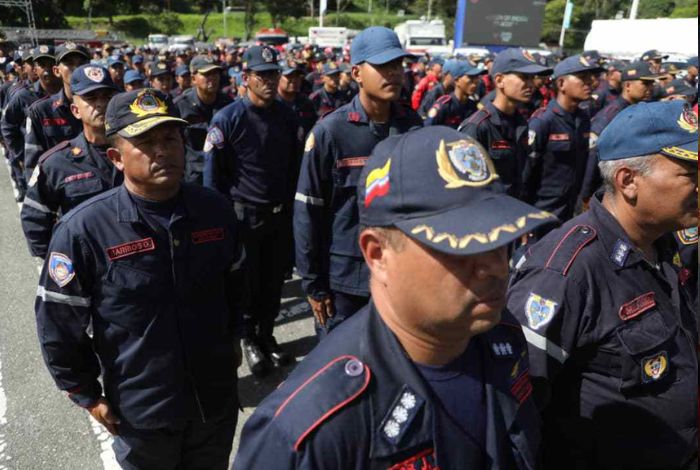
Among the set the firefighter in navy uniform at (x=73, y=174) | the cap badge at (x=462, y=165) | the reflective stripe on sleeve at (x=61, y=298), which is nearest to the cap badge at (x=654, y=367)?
the cap badge at (x=462, y=165)

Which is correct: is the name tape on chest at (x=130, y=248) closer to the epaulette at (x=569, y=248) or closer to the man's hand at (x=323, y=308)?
the man's hand at (x=323, y=308)

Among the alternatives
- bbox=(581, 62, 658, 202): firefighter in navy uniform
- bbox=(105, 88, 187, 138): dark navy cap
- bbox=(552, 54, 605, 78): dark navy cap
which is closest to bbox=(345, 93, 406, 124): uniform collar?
bbox=(105, 88, 187, 138): dark navy cap

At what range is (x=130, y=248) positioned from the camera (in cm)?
A: 225

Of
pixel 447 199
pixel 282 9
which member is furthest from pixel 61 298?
pixel 282 9

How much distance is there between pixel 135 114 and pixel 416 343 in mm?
1774

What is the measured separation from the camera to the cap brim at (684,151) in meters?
1.86

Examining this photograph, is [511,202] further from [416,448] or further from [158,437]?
[158,437]

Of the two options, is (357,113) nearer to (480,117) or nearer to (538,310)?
(480,117)

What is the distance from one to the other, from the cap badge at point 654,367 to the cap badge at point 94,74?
11.9 feet

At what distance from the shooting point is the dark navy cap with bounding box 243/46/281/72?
4.36 meters

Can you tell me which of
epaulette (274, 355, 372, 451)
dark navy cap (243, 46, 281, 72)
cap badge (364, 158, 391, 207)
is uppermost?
dark navy cap (243, 46, 281, 72)

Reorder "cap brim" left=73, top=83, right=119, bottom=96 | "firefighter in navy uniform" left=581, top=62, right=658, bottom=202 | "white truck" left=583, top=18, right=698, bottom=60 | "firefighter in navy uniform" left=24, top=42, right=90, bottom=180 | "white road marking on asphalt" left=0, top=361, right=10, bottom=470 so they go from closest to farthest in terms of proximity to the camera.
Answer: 1. "white road marking on asphalt" left=0, top=361, right=10, bottom=470
2. "cap brim" left=73, top=83, right=119, bottom=96
3. "firefighter in navy uniform" left=24, top=42, right=90, bottom=180
4. "firefighter in navy uniform" left=581, top=62, right=658, bottom=202
5. "white truck" left=583, top=18, right=698, bottom=60

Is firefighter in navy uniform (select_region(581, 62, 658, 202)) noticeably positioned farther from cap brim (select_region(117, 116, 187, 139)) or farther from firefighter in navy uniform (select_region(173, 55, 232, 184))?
cap brim (select_region(117, 116, 187, 139))

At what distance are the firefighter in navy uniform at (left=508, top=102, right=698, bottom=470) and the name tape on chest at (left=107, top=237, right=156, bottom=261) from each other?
1547mm
